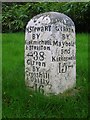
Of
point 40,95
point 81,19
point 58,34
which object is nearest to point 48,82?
point 40,95

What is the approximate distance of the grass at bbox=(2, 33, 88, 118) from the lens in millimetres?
5789

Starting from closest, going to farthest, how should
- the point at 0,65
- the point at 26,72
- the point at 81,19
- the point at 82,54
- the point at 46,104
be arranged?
the point at 46,104 < the point at 26,72 < the point at 0,65 < the point at 82,54 < the point at 81,19

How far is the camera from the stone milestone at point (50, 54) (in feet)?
20.1

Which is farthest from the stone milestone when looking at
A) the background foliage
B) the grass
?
the background foliage

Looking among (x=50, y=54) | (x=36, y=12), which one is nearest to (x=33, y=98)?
(x=50, y=54)

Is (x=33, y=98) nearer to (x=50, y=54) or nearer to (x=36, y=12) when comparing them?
(x=50, y=54)

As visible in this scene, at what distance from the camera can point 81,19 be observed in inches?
356

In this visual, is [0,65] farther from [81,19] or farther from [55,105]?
[81,19]

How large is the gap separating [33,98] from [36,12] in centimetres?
322

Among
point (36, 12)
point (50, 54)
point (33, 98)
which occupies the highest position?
point (36, 12)

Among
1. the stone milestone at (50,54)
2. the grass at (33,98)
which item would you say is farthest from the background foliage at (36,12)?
the stone milestone at (50,54)

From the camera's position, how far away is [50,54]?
6.12m

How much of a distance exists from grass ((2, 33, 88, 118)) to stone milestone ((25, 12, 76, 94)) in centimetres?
17

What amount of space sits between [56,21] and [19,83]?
117 cm
